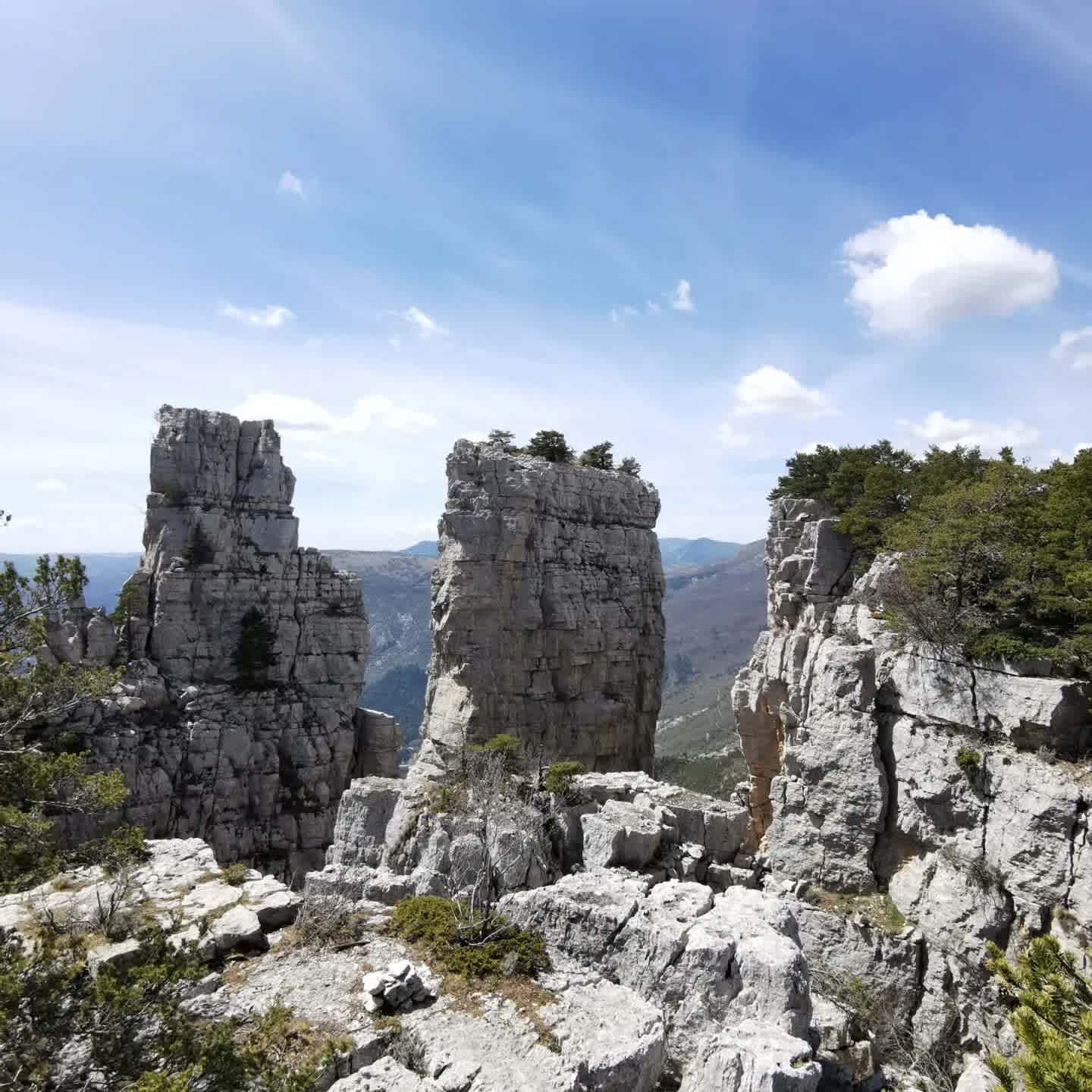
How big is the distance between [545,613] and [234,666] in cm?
2574

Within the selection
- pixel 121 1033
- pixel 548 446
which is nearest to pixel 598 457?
pixel 548 446

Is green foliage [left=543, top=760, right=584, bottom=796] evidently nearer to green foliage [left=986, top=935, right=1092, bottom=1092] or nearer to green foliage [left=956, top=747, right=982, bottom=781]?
green foliage [left=956, top=747, right=982, bottom=781]

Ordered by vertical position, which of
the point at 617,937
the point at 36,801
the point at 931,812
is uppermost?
the point at 36,801

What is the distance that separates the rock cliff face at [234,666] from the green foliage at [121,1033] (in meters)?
39.7

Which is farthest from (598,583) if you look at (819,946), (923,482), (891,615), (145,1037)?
(145,1037)

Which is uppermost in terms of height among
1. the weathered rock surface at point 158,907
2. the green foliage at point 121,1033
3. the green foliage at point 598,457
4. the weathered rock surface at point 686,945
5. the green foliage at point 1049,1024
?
the green foliage at point 598,457

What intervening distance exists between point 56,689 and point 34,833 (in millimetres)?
3449

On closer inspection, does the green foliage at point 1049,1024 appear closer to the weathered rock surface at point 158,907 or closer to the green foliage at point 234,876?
the weathered rock surface at point 158,907

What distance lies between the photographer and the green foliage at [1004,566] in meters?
22.7

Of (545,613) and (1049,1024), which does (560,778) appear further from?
(545,613)

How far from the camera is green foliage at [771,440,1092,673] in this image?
74.3 feet

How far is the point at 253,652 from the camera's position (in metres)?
54.5

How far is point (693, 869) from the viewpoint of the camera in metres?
25.0

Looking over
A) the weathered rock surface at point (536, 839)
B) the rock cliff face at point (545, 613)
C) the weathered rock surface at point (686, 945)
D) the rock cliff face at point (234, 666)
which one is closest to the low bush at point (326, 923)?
A: the weathered rock surface at point (536, 839)
